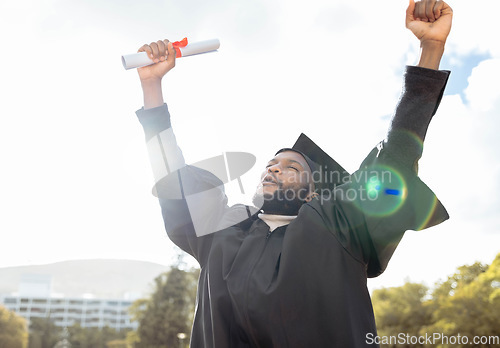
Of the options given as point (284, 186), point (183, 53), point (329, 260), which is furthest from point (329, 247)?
point (183, 53)

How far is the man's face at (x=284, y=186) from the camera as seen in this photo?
284 cm

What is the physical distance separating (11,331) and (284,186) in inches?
1839

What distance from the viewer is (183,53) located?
9.11ft

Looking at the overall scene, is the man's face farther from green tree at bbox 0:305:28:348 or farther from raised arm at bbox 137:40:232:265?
green tree at bbox 0:305:28:348

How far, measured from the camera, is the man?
2176 mm

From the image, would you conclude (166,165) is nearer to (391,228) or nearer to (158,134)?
(158,134)

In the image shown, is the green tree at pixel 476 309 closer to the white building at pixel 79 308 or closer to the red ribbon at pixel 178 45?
the red ribbon at pixel 178 45

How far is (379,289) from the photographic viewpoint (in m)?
51.2

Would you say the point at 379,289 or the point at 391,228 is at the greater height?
the point at 379,289

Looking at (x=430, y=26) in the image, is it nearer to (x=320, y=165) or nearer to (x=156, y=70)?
(x=320, y=165)

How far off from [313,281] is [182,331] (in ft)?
135

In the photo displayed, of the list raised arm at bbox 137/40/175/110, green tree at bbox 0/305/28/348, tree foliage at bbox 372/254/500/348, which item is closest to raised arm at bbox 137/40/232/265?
raised arm at bbox 137/40/175/110

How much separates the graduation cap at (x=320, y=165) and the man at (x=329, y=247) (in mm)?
460

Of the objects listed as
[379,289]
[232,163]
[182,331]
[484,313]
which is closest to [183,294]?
[182,331]
